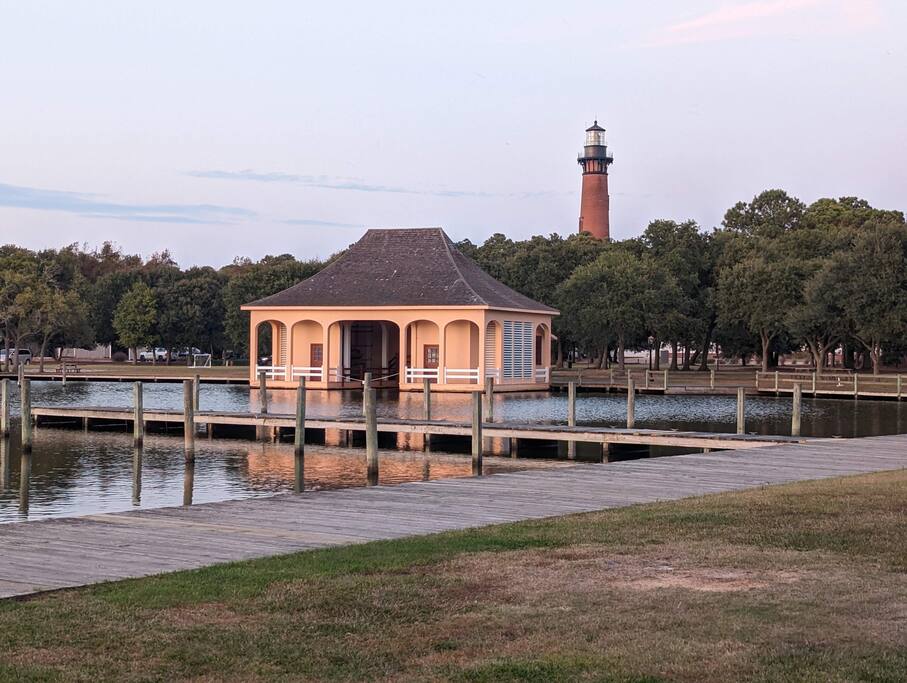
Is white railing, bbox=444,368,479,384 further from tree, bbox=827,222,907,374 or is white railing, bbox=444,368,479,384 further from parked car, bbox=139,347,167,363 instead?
parked car, bbox=139,347,167,363

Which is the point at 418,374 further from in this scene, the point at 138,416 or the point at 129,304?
the point at 129,304

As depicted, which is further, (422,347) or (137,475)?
(422,347)

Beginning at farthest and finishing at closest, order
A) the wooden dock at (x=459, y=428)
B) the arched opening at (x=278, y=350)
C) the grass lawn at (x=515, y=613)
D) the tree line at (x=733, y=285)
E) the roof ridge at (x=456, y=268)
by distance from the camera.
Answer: the tree line at (x=733, y=285) → the arched opening at (x=278, y=350) → the roof ridge at (x=456, y=268) → the wooden dock at (x=459, y=428) → the grass lawn at (x=515, y=613)

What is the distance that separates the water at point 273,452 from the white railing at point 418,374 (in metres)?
3.62

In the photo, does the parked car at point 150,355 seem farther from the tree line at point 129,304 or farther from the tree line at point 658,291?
the tree line at point 658,291

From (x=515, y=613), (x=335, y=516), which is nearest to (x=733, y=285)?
(x=335, y=516)

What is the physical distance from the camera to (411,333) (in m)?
53.8

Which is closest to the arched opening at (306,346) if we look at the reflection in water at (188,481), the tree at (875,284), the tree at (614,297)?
the tree at (614,297)

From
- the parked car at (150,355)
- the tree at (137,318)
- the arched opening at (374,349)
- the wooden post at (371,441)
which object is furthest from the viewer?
the parked car at (150,355)

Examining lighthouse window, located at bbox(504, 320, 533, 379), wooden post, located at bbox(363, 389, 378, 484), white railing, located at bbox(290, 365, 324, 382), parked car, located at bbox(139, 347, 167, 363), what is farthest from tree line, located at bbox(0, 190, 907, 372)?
wooden post, located at bbox(363, 389, 378, 484)

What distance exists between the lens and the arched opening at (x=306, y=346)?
5453 cm

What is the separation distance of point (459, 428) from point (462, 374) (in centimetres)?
2443

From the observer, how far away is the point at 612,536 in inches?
420

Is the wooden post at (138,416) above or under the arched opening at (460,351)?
under
